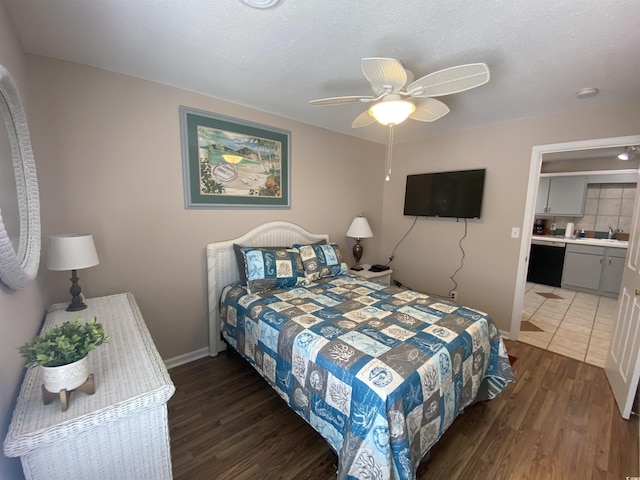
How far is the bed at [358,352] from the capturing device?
3.93 feet

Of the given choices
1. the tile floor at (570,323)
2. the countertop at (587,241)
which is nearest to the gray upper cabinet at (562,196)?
the countertop at (587,241)

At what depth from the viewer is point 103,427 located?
36.0 inches

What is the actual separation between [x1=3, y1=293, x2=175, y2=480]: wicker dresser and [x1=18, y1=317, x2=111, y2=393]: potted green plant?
98mm

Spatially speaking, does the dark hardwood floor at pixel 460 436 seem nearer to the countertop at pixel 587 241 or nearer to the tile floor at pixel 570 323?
the tile floor at pixel 570 323

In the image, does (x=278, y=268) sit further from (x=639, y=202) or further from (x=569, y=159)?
(x=569, y=159)

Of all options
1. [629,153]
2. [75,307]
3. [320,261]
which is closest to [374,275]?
[320,261]

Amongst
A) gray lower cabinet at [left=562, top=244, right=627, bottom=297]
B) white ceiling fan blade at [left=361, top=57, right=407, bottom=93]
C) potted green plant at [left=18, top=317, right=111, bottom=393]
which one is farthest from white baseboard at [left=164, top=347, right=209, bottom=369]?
gray lower cabinet at [left=562, top=244, right=627, bottom=297]

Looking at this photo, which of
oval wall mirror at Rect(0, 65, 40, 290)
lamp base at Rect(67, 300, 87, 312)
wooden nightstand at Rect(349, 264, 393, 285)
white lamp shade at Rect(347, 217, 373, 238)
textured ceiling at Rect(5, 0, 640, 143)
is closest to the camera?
oval wall mirror at Rect(0, 65, 40, 290)

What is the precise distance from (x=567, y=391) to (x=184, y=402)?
299 centimetres

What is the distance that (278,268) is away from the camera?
7.91 feet

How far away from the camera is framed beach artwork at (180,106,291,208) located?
2.29 metres

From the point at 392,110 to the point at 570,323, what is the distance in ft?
12.2

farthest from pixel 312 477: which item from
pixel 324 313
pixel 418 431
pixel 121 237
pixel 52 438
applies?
pixel 121 237

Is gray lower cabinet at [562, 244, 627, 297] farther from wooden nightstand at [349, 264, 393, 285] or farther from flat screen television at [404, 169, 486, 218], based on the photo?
wooden nightstand at [349, 264, 393, 285]
